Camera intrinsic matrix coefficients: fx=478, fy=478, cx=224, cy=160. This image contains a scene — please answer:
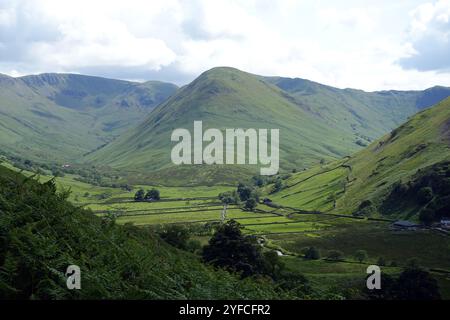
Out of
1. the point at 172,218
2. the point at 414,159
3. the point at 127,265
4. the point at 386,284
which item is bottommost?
the point at 386,284

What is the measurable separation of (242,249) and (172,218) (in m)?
119

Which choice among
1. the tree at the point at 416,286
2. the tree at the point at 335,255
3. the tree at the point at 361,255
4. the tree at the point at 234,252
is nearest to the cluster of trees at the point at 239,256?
the tree at the point at 234,252

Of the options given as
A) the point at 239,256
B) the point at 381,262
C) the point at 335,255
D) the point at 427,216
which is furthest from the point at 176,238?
the point at 427,216

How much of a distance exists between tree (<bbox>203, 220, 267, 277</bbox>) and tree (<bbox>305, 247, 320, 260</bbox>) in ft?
126

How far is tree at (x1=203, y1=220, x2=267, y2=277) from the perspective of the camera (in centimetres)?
7438

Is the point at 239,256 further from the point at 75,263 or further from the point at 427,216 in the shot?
the point at 427,216

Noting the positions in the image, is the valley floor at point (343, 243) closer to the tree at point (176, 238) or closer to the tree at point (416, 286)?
the tree at point (416, 286)

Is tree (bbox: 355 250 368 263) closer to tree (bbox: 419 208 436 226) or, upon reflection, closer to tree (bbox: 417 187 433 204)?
tree (bbox: 419 208 436 226)

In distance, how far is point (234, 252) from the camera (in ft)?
256

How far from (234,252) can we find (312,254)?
4369cm

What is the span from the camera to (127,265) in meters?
25.9
